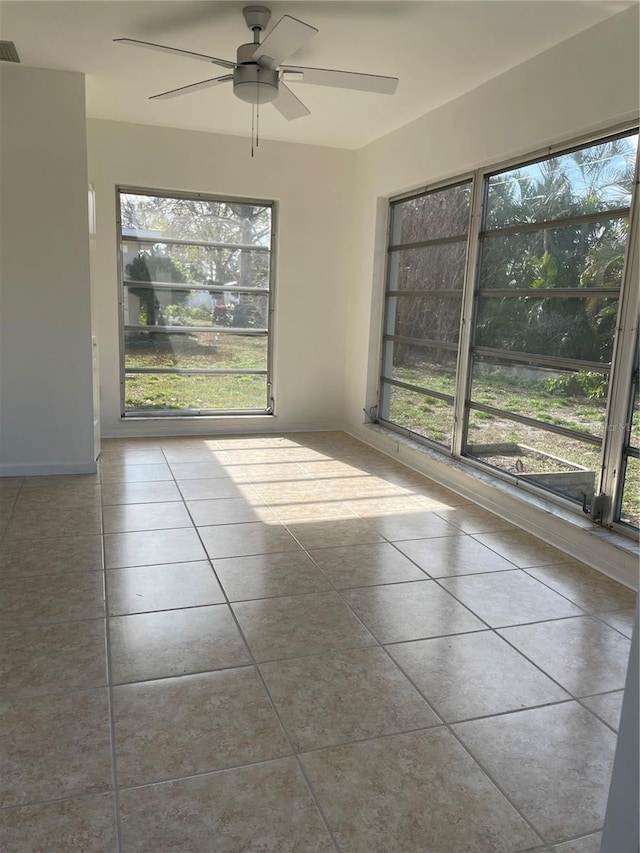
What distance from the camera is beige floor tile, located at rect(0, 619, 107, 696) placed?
2.27 m

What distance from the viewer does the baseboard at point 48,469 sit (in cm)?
475

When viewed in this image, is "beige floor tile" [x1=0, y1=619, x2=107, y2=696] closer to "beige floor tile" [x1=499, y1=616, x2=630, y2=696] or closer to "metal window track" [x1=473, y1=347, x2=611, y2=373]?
"beige floor tile" [x1=499, y1=616, x2=630, y2=696]

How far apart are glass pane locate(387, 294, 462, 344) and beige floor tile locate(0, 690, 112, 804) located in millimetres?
3756

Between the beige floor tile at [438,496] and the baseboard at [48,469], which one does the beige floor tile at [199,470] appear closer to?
the baseboard at [48,469]

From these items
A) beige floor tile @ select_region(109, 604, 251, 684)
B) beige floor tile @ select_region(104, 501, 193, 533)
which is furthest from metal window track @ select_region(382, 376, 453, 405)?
beige floor tile @ select_region(109, 604, 251, 684)

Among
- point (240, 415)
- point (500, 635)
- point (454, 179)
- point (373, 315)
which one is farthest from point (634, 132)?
point (240, 415)

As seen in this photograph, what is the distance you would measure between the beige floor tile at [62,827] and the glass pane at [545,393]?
118 inches

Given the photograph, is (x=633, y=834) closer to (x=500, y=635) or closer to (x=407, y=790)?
(x=407, y=790)

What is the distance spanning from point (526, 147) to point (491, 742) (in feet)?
11.3

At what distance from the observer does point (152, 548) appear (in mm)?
3498

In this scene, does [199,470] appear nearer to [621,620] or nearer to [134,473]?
[134,473]

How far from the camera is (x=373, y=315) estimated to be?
6.10 meters

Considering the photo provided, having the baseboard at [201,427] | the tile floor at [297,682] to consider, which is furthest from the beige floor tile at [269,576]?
the baseboard at [201,427]

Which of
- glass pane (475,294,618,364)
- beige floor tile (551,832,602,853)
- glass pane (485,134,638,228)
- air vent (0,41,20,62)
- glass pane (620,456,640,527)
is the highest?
air vent (0,41,20,62)
